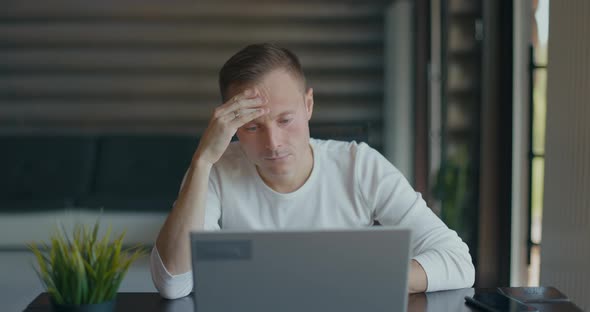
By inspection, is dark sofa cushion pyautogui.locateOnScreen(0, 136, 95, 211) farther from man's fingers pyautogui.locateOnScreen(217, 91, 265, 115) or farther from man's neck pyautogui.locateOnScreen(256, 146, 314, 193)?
man's fingers pyautogui.locateOnScreen(217, 91, 265, 115)

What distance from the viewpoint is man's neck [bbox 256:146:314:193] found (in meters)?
1.80

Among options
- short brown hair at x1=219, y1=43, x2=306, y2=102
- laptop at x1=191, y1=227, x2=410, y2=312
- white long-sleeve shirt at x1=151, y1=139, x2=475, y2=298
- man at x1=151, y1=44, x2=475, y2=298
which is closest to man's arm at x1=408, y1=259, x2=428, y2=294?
man at x1=151, y1=44, x2=475, y2=298

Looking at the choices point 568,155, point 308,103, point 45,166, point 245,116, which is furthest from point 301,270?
point 45,166

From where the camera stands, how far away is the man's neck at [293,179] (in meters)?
1.80

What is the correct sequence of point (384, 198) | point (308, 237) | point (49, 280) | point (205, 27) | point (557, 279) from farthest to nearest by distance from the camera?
point (205, 27)
point (557, 279)
point (384, 198)
point (49, 280)
point (308, 237)

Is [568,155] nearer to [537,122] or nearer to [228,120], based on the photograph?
[537,122]

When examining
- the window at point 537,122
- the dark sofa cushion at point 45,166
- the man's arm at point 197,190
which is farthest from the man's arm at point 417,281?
the dark sofa cushion at point 45,166

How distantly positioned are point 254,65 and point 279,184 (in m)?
0.34

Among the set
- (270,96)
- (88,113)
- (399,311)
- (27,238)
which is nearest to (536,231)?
(270,96)

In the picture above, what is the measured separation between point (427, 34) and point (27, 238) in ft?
9.33

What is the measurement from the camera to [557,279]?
205cm

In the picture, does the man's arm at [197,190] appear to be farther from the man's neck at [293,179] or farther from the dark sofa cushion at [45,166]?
the dark sofa cushion at [45,166]

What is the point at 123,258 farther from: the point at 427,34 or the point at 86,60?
the point at 86,60

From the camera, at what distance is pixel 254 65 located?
170cm
